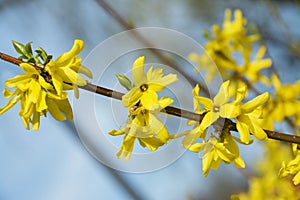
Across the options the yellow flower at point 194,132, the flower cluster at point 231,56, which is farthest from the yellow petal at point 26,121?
the flower cluster at point 231,56

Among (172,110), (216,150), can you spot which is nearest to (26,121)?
(172,110)

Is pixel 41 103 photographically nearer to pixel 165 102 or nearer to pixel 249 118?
pixel 165 102

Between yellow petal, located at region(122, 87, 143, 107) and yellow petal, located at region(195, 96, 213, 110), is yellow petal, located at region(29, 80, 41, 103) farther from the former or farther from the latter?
yellow petal, located at region(195, 96, 213, 110)

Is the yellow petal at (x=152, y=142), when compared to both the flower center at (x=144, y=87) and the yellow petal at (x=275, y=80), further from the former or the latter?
the yellow petal at (x=275, y=80)

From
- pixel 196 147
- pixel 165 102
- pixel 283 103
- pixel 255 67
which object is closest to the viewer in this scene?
pixel 165 102

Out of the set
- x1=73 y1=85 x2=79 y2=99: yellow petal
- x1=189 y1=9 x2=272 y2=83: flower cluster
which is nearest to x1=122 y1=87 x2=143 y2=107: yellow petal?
x1=73 y1=85 x2=79 y2=99: yellow petal

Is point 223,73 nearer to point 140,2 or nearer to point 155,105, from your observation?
point 155,105
